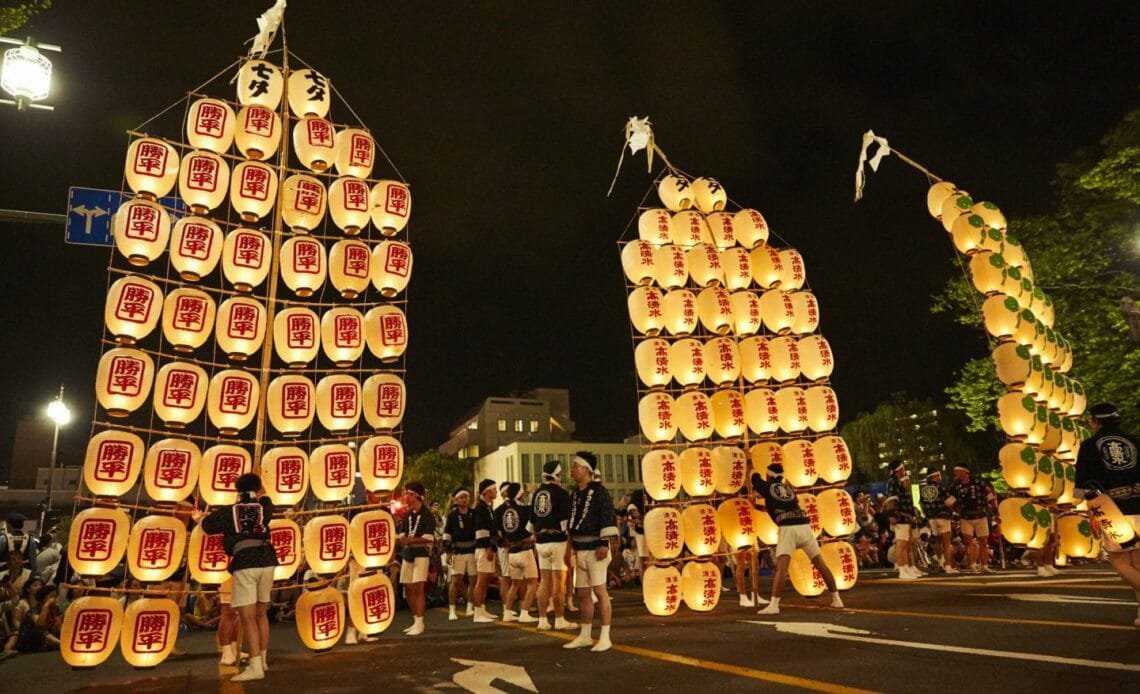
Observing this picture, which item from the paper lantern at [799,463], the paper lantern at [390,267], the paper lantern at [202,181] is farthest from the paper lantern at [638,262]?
the paper lantern at [202,181]

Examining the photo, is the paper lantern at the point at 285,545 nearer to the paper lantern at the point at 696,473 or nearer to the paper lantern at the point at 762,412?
the paper lantern at the point at 696,473

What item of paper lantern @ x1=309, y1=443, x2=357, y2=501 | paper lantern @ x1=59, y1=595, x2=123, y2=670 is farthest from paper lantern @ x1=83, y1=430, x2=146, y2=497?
paper lantern @ x1=309, y1=443, x2=357, y2=501

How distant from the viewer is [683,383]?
39.2 ft

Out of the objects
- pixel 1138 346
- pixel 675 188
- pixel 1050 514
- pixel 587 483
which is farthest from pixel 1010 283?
pixel 587 483

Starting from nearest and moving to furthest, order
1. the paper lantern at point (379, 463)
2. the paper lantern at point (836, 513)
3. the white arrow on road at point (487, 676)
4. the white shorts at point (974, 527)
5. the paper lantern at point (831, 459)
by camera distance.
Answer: the white arrow on road at point (487, 676), the paper lantern at point (379, 463), the paper lantern at point (836, 513), the paper lantern at point (831, 459), the white shorts at point (974, 527)

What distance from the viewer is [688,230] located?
12.9 m

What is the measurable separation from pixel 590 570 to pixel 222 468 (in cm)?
462

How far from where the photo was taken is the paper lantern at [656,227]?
41.8 ft

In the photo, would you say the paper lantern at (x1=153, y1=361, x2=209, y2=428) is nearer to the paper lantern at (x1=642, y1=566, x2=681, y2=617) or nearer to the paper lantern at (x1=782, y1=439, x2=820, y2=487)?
the paper lantern at (x1=642, y1=566, x2=681, y2=617)

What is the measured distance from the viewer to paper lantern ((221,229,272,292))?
9305mm

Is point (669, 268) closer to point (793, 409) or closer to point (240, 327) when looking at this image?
point (793, 409)

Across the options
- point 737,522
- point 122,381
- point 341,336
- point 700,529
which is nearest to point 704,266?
point 737,522

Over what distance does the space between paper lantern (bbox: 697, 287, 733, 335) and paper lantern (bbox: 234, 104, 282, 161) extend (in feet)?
24.0

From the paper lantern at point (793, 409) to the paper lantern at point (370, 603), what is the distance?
698 centimetres
